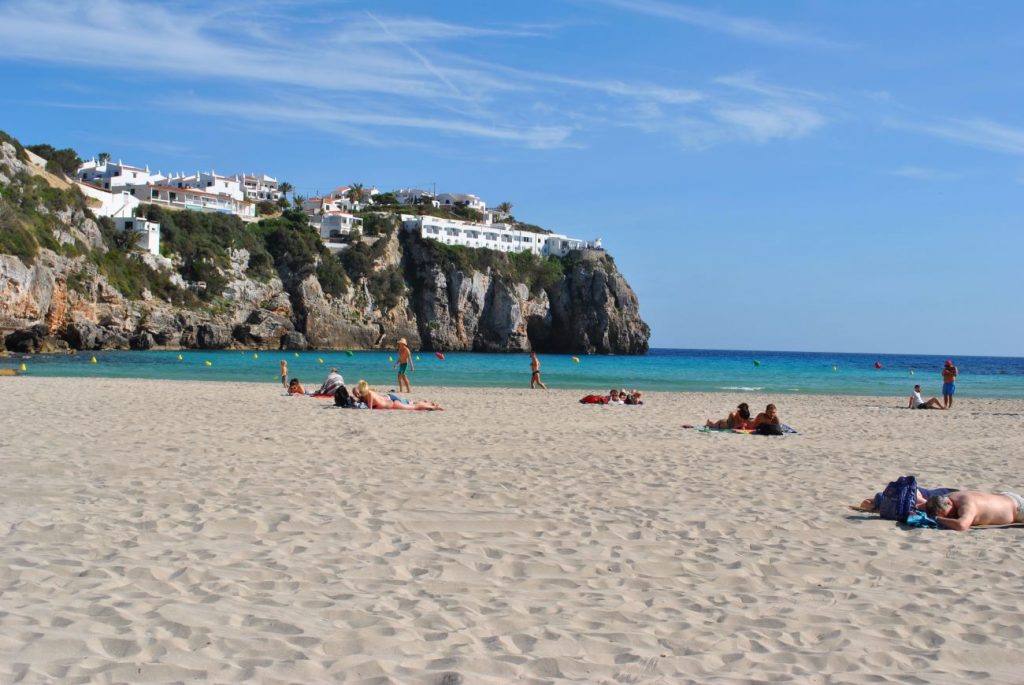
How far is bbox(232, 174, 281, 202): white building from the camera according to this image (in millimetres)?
126312

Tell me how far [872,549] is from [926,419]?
16.4 metres

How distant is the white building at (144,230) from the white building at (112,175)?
65.9 ft

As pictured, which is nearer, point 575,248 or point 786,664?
point 786,664

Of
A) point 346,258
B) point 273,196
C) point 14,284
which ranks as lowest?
point 14,284

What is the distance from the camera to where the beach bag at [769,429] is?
50.4ft

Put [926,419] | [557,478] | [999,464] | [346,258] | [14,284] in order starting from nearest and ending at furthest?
[557,478], [999,464], [926,419], [14,284], [346,258]

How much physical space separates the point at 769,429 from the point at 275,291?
78697 mm

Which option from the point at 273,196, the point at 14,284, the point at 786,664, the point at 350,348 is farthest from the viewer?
the point at 273,196

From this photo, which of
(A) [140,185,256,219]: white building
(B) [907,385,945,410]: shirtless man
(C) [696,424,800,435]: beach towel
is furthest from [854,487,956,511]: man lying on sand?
(A) [140,185,256,219]: white building

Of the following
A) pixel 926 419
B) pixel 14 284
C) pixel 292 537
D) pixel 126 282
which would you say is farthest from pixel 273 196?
pixel 292 537

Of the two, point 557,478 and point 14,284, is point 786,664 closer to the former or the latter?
point 557,478

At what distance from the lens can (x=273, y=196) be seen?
130 m

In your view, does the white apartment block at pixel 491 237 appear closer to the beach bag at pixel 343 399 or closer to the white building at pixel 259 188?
the white building at pixel 259 188

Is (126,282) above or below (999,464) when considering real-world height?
above
